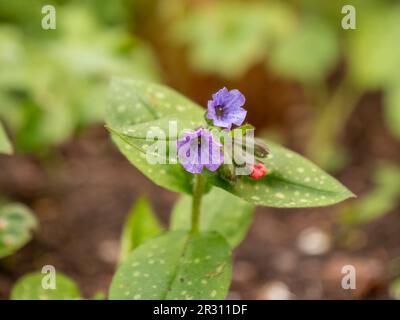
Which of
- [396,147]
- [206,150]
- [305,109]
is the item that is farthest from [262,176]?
[305,109]

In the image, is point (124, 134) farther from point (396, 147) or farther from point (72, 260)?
point (396, 147)

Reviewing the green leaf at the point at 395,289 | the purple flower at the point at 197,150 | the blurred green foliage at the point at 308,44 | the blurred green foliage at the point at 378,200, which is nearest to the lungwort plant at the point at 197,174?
the purple flower at the point at 197,150

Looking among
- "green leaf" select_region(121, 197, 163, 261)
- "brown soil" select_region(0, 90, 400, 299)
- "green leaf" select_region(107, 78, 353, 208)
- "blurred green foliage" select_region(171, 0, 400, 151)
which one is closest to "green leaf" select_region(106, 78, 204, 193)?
"green leaf" select_region(107, 78, 353, 208)

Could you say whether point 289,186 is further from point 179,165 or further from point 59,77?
point 59,77

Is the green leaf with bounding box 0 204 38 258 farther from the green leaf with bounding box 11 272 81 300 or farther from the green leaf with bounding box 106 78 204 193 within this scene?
the green leaf with bounding box 106 78 204 193

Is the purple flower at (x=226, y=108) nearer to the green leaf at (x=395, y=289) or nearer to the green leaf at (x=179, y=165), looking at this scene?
the green leaf at (x=179, y=165)

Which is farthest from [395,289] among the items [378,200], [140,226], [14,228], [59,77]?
[59,77]
